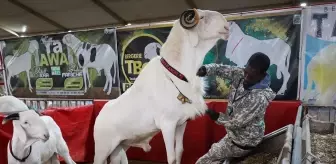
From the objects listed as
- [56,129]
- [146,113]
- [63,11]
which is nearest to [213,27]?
[146,113]

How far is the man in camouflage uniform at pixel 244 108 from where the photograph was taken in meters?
1.42

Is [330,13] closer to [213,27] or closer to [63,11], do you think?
[213,27]

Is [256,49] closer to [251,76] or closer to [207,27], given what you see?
[251,76]

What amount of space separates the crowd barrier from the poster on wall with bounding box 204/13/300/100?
9.1 inches

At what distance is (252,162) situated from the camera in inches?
60.2

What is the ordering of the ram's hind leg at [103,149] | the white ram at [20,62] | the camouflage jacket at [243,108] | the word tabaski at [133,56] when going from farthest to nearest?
the white ram at [20,62] → the word tabaski at [133,56] → the camouflage jacket at [243,108] → the ram's hind leg at [103,149]

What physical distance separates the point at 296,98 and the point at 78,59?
106 inches

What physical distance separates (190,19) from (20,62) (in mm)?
3603

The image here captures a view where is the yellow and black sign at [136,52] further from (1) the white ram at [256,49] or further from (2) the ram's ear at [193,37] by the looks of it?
(2) the ram's ear at [193,37]

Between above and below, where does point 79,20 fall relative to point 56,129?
above

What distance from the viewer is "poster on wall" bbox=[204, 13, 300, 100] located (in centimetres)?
250

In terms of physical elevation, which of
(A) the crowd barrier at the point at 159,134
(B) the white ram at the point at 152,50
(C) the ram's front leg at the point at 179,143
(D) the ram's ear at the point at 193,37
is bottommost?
(A) the crowd barrier at the point at 159,134

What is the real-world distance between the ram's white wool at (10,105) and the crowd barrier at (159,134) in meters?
1.11

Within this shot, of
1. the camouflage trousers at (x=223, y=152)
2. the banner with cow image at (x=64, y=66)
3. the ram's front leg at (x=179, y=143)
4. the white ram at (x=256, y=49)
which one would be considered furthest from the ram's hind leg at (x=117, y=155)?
the banner with cow image at (x=64, y=66)
